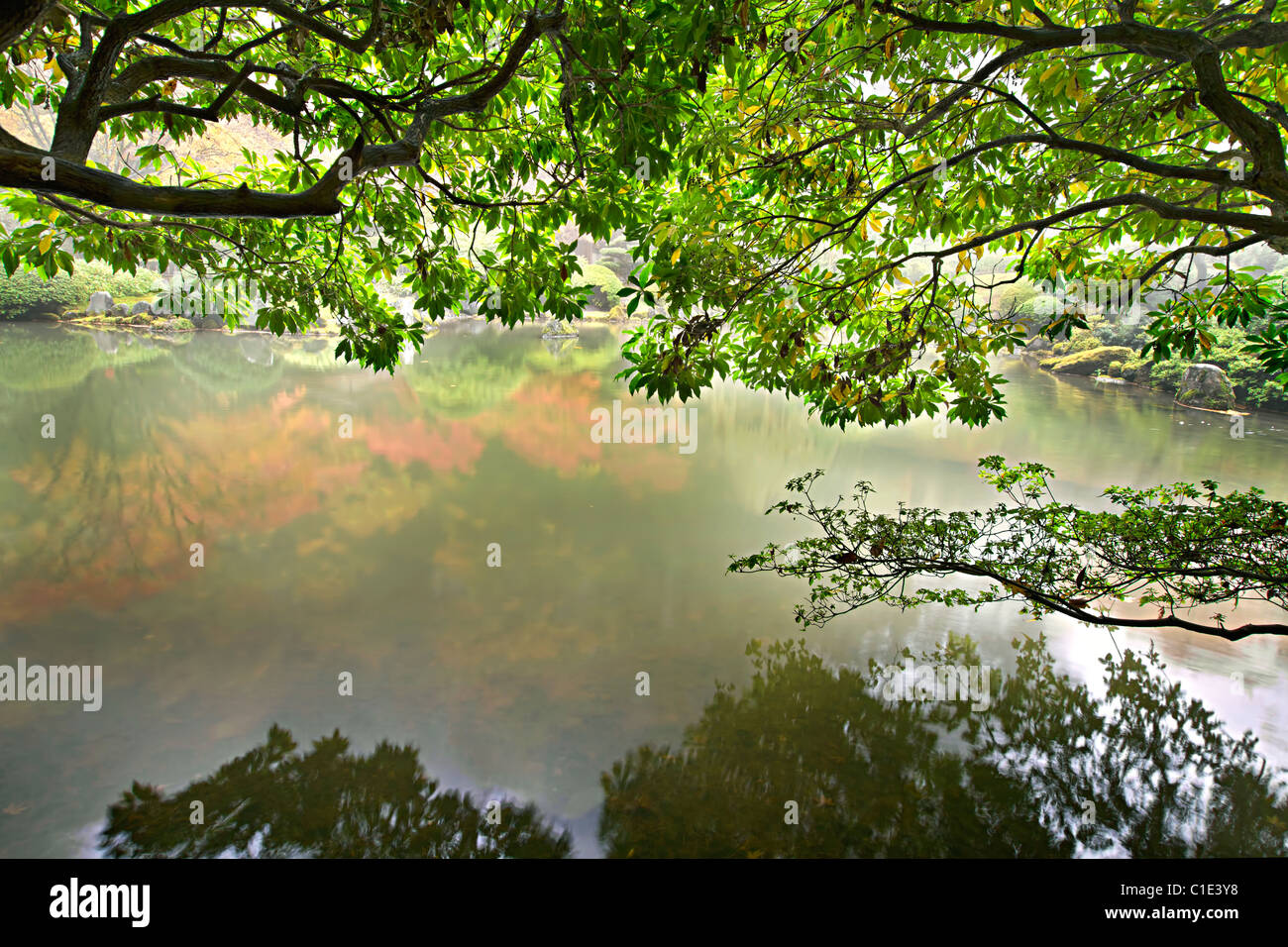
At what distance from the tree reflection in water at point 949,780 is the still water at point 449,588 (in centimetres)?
11

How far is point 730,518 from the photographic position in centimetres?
961

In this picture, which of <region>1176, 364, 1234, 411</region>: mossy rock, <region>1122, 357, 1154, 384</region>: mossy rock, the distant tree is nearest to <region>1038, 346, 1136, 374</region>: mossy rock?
<region>1122, 357, 1154, 384</region>: mossy rock

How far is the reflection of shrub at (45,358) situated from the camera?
55.5 feet

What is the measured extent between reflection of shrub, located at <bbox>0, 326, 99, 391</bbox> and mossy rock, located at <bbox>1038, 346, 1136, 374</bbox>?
32.2 meters

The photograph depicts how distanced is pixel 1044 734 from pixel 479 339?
31107 mm

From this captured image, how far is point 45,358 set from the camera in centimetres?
2022

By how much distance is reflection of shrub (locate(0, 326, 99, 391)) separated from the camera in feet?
55.5

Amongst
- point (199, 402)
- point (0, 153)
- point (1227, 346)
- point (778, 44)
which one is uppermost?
point (1227, 346)

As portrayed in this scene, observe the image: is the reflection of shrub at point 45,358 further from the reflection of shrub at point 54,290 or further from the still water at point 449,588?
the reflection of shrub at point 54,290

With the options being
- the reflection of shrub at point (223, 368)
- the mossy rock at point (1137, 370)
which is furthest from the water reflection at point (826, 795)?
the mossy rock at point (1137, 370)

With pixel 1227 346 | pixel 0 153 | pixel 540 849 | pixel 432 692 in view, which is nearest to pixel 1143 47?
pixel 0 153

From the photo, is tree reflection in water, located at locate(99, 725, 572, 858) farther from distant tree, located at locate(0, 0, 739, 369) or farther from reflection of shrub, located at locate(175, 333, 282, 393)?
reflection of shrub, located at locate(175, 333, 282, 393)

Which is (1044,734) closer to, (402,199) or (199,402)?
(402,199)
